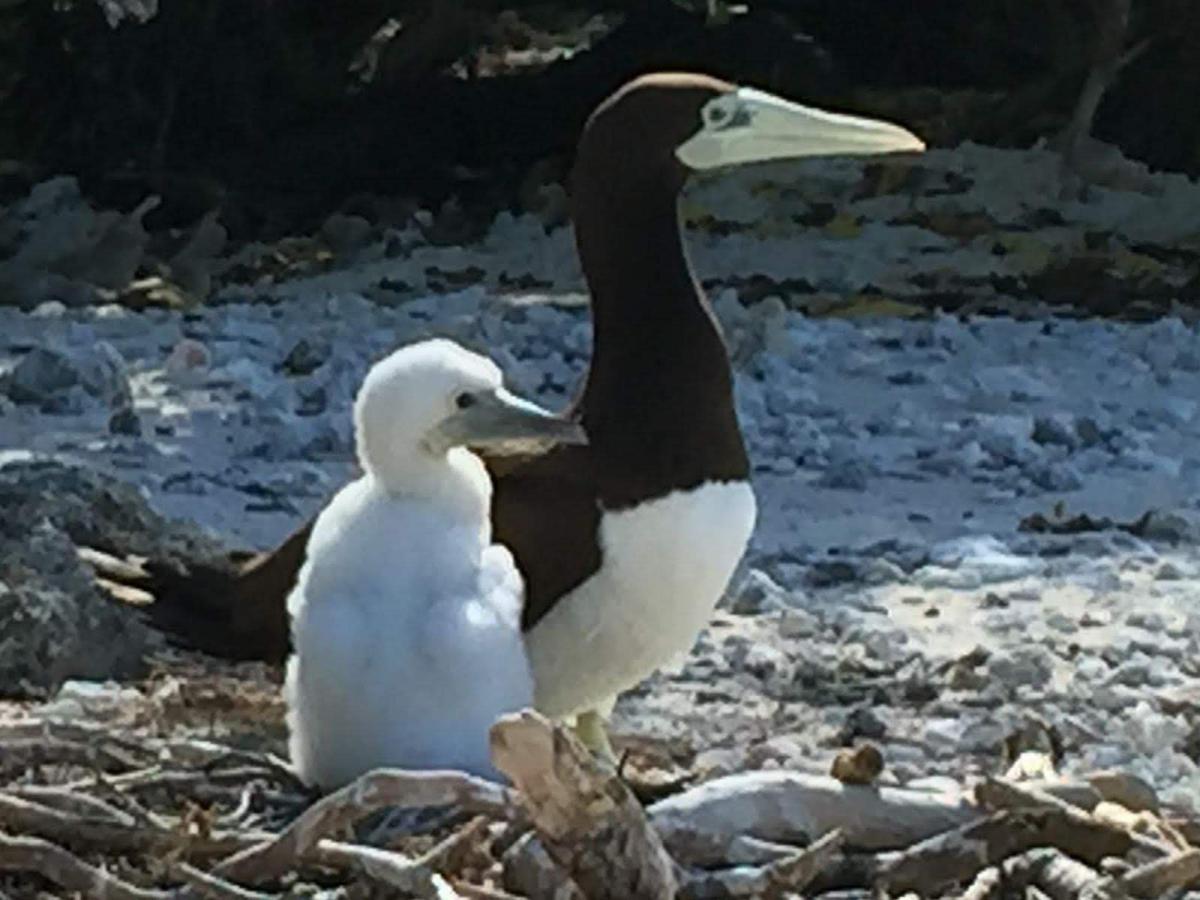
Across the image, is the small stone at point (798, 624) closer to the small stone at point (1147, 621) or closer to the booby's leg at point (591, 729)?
the small stone at point (1147, 621)

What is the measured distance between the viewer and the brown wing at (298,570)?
20.4ft

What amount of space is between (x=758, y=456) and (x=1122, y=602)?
205 centimetres

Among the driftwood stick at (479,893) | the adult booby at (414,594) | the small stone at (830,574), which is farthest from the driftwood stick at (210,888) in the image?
the small stone at (830,574)

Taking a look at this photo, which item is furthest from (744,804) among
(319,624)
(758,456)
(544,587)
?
Answer: (758,456)

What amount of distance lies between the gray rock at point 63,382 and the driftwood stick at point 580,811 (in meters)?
6.53

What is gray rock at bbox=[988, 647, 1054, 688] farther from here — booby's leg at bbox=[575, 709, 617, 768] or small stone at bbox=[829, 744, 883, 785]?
small stone at bbox=[829, 744, 883, 785]

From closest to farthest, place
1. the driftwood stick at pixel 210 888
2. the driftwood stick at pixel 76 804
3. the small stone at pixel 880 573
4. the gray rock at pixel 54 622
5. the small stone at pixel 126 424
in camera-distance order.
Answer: the driftwood stick at pixel 210 888, the driftwood stick at pixel 76 804, the gray rock at pixel 54 622, the small stone at pixel 880 573, the small stone at pixel 126 424

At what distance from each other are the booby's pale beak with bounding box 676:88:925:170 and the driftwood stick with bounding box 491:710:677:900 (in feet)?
7.88

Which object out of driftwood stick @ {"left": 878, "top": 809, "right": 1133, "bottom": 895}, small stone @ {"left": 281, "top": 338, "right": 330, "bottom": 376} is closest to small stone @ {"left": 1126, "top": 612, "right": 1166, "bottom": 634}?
driftwood stick @ {"left": 878, "top": 809, "right": 1133, "bottom": 895}

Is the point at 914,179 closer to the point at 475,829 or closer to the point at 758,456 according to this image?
the point at 758,456

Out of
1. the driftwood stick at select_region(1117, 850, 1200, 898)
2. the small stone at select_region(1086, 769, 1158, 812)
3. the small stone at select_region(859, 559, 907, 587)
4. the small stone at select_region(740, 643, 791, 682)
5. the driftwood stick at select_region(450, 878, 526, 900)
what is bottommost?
the small stone at select_region(859, 559, 907, 587)

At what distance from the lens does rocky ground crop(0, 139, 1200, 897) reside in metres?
7.37

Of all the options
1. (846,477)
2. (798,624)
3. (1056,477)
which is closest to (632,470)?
(798,624)

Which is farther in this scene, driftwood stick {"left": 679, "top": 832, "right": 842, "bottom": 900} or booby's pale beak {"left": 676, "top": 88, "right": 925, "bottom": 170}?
booby's pale beak {"left": 676, "top": 88, "right": 925, "bottom": 170}
